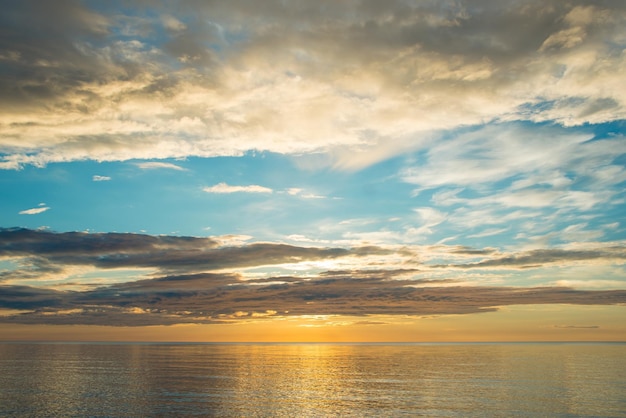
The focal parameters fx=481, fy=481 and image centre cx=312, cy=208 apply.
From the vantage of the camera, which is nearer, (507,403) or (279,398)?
(507,403)

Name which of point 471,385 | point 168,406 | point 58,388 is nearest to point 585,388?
point 471,385

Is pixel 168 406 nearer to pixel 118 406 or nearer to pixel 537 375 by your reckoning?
pixel 118 406

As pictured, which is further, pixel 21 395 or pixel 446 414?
pixel 21 395

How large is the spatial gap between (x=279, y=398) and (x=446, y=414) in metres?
27.5

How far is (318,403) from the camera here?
73125 mm

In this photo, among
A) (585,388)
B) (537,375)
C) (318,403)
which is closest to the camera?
(318,403)

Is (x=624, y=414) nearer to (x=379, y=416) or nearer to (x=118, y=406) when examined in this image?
(x=379, y=416)

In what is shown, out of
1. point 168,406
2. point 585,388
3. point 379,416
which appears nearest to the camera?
point 379,416

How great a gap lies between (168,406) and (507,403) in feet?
163

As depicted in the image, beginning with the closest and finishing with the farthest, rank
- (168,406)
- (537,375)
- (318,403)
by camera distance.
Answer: (168,406)
(318,403)
(537,375)

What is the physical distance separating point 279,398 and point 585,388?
56279mm

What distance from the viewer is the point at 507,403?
71562 mm

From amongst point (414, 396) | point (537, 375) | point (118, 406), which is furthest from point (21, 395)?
point (537, 375)

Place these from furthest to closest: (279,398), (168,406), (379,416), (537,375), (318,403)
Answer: (537,375), (279,398), (318,403), (168,406), (379,416)
